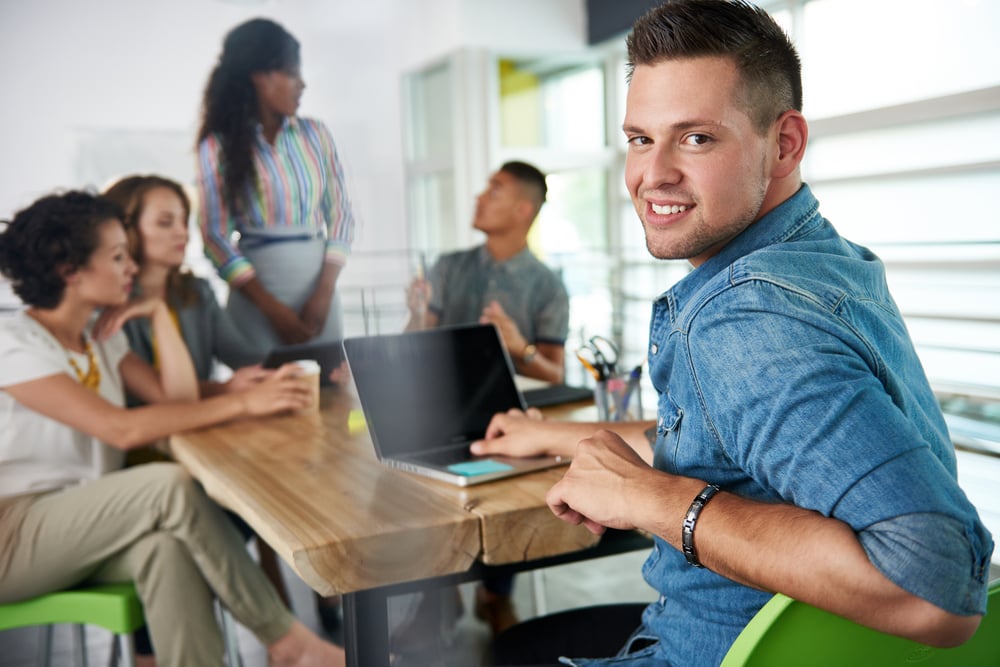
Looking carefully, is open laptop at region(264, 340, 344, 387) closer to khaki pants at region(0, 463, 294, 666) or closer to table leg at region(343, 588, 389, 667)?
khaki pants at region(0, 463, 294, 666)

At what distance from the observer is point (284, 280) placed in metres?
1.68

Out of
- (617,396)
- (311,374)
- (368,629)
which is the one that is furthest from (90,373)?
(617,396)

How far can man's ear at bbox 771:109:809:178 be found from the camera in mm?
971

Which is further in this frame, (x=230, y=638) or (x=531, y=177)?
(x=531, y=177)


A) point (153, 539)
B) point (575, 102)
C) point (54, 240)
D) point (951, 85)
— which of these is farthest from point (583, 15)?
point (153, 539)

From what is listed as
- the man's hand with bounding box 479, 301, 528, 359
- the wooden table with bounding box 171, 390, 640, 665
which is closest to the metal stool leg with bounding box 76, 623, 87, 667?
the wooden table with bounding box 171, 390, 640, 665

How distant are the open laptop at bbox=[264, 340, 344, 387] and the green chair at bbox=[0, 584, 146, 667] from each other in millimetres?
500

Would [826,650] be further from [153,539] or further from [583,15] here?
[583,15]

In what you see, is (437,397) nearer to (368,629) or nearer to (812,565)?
(368,629)

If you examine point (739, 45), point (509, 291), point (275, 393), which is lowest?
point (275, 393)

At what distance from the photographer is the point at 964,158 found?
240cm

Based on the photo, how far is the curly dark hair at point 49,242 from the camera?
5.19 feet

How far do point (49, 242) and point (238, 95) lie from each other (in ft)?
1.43

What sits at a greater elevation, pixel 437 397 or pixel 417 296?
pixel 417 296
